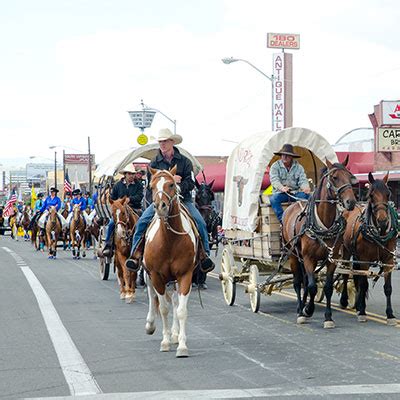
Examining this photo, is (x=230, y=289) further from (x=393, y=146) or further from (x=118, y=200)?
(x=393, y=146)

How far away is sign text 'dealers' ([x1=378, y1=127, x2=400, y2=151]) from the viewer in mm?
38125

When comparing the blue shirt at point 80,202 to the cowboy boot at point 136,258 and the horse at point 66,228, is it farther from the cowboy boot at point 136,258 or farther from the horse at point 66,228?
the cowboy boot at point 136,258

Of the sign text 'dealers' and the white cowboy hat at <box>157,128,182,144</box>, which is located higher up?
the sign text 'dealers'

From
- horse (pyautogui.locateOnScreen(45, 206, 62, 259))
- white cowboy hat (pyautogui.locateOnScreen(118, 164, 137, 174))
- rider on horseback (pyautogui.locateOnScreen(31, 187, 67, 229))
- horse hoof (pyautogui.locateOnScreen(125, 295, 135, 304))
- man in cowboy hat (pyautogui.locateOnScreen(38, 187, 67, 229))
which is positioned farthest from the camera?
rider on horseback (pyautogui.locateOnScreen(31, 187, 67, 229))

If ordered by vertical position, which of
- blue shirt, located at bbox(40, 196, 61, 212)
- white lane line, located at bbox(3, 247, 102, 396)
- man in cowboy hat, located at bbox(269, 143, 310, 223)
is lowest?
white lane line, located at bbox(3, 247, 102, 396)

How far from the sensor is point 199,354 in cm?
977

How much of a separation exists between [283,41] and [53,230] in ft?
89.6

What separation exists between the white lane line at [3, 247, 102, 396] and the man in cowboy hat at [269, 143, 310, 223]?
12.4 feet

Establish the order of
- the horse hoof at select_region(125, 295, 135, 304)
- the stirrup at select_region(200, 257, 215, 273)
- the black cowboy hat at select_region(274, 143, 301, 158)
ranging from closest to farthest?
the stirrup at select_region(200, 257, 215, 273)
the black cowboy hat at select_region(274, 143, 301, 158)
the horse hoof at select_region(125, 295, 135, 304)

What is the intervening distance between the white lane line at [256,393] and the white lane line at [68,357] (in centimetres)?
36

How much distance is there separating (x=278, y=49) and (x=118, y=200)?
1537 inches

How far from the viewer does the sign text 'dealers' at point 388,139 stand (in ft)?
125

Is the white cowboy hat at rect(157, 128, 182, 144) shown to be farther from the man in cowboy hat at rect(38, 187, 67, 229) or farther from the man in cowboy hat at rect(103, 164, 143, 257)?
the man in cowboy hat at rect(38, 187, 67, 229)

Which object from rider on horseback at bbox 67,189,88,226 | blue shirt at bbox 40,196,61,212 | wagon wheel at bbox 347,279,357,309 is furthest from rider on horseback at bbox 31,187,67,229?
wagon wheel at bbox 347,279,357,309
